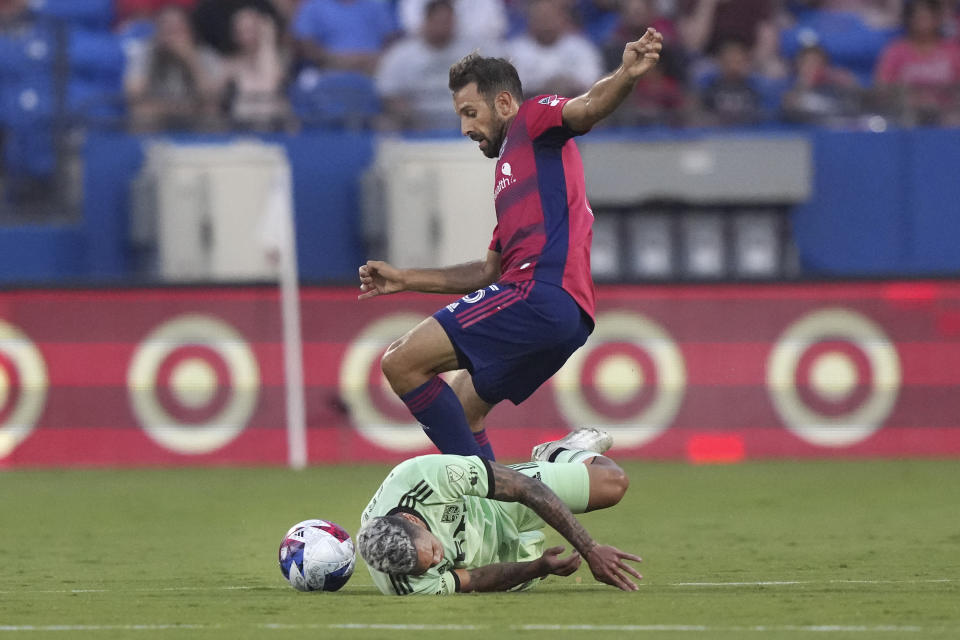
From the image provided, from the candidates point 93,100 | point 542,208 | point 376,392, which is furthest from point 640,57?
point 93,100

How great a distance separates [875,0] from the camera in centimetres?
1653

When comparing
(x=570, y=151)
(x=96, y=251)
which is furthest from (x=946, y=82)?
(x=570, y=151)

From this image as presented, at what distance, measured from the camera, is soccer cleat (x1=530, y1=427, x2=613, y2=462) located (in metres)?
7.13

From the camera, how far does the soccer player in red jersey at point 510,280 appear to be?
701 centimetres

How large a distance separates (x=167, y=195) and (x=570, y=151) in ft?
23.9

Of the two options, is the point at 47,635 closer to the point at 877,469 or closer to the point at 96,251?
the point at 877,469

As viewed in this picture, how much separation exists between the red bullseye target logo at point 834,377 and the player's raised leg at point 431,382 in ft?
20.4

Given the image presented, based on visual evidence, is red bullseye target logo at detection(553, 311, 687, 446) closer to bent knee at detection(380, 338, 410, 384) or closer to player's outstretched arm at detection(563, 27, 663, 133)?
bent knee at detection(380, 338, 410, 384)

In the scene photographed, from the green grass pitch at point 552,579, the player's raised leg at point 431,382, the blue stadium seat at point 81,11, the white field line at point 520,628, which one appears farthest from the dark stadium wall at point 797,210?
the white field line at point 520,628

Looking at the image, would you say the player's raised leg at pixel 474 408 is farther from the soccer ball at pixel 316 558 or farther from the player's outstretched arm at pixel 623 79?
the player's outstretched arm at pixel 623 79

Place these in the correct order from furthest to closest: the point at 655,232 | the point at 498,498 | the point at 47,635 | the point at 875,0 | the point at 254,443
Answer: the point at 875,0
the point at 655,232
the point at 254,443
the point at 498,498
the point at 47,635

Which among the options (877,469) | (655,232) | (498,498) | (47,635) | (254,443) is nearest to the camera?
(47,635)

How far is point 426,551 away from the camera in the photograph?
631cm

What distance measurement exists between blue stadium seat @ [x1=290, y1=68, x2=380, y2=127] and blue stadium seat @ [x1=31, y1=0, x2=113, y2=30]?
2823 millimetres
